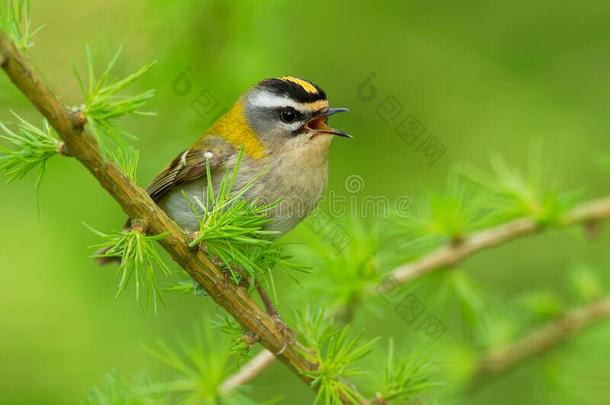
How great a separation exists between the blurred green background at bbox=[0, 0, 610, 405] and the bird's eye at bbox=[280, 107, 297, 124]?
215 mm

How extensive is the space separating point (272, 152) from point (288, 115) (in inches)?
8.5

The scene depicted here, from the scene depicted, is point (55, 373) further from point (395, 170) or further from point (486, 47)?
point (486, 47)

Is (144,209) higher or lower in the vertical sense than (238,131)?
lower

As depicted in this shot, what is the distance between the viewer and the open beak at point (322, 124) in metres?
3.30

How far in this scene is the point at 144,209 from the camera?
186cm

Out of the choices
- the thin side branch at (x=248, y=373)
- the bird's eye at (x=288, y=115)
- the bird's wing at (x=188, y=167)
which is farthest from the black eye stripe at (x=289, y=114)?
the thin side branch at (x=248, y=373)

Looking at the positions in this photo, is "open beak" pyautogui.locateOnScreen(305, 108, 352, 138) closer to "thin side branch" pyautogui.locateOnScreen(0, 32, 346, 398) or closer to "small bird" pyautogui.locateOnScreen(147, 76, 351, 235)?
"small bird" pyautogui.locateOnScreen(147, 76, 351, 235)

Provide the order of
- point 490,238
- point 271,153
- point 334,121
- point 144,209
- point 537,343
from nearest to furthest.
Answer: point 144,209 < point 490,238 < point 537,343 < point 271,153 < point 334,121

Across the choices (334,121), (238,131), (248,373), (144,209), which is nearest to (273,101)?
(238,131)

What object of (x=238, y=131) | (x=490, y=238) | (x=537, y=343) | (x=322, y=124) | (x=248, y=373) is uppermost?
(x=238, y=131)

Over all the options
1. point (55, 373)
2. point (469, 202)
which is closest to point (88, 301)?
point (55, 373)

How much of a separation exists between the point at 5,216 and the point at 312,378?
2.48 meters

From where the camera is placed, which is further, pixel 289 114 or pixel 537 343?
pixel 289 114

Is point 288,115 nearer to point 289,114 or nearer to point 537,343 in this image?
point 289,114
